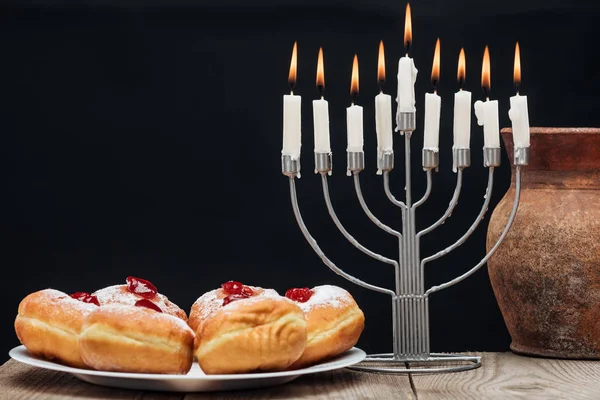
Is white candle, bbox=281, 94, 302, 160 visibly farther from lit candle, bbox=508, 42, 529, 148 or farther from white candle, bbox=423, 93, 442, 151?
lit candle, bbox=508, 42, 529, 148

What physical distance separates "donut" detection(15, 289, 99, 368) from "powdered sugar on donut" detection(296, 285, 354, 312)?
297mm

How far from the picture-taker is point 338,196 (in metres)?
2.76

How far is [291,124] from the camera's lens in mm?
1548

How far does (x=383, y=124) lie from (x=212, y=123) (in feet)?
3.88

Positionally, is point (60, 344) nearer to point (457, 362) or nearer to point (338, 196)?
point (457, 362)

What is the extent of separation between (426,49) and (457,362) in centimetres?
128

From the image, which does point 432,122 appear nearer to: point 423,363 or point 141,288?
point 423,363

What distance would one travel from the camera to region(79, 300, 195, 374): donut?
1303mm

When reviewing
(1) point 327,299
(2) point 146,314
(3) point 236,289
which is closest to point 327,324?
(1) point 327,299

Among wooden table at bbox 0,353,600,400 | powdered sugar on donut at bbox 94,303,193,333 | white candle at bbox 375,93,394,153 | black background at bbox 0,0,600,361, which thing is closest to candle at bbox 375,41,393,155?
white candle at bbox 375,93,394,153

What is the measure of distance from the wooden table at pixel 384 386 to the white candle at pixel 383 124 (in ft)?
1.18

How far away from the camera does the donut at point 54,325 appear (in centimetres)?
138

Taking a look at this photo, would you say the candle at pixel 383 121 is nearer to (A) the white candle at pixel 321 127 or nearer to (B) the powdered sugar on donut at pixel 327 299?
(A) the white candle at pixel 321 127

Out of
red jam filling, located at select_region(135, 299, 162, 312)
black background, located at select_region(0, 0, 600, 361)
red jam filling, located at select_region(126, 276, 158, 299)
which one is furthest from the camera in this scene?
black background, located at select_region(0, 0, 600, 361)
